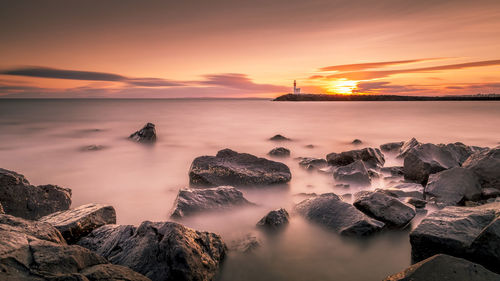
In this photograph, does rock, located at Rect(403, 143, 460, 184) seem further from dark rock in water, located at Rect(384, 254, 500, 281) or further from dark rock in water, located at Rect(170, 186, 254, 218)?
dark rock in water, located at Rect(384, 254, 500, 281)

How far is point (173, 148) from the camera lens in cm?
1236

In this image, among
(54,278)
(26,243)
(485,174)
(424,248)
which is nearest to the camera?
(54,278)

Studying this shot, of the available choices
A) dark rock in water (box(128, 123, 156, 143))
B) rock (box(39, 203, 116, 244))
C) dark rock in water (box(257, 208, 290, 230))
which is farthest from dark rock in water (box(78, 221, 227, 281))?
dark rock in water (box(128, 123, 156, 143))

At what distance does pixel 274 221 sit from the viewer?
4348 mm

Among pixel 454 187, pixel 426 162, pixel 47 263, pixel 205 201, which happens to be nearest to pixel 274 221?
pixel 205 201

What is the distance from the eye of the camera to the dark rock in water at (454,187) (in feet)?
16.5

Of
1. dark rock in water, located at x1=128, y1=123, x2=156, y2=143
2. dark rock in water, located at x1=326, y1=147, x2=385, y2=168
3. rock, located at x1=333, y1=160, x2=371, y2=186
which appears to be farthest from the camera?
dark rock in water, located at x1=128, y1=123, x2=156, y2=143

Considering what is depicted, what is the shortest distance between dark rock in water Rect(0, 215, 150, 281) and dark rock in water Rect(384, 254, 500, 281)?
7.46 feet

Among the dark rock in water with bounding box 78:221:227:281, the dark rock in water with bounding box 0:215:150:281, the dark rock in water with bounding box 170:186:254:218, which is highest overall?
the dark rock in water with bounding box 0:215:150:281

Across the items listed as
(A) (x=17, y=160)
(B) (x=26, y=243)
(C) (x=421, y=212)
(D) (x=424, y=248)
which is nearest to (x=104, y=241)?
(B) (x=26, y=243)

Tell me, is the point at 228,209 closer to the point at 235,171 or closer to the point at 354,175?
the point at 235,171

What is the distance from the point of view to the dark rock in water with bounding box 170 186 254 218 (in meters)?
4.64

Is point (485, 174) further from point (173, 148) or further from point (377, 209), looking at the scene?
point (173, 148)

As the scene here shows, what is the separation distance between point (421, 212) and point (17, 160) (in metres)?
11.9
